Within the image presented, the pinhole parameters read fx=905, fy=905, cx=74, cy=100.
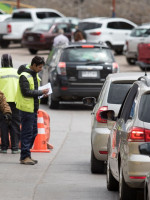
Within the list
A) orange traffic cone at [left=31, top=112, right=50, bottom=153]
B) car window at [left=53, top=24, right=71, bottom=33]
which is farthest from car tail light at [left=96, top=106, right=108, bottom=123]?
car window at [left=53, top=24, right=71, bottom=33]

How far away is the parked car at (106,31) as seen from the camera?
4225 centimetres

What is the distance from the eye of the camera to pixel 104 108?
12.4 meters

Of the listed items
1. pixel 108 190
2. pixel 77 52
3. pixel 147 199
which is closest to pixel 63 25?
pixel 77 52

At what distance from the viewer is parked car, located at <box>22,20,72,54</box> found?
42.6 m

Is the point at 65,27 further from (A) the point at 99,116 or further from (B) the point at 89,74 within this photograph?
(A) the point at 99,116

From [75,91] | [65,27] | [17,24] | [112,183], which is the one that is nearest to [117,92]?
[112,183]

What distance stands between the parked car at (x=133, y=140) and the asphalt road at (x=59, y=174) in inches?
45.5

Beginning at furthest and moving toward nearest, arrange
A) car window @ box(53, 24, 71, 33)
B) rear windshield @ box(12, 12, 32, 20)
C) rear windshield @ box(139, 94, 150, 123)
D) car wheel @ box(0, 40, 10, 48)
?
1. rear windshield @ box(12, 12, 32, 20)
2. car wheel @ box(0, 40, 10, 48)
3. car window @ box(53, 24, 71, 33)
4. rear windshield @ box(139, 94, 150, 123)

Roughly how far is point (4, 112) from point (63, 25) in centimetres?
2987

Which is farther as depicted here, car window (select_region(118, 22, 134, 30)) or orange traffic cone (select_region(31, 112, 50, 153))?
car window (select_region(118, 22, 134, 30))

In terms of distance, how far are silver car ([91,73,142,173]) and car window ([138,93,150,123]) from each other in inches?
133

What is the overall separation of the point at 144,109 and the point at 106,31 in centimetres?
3397

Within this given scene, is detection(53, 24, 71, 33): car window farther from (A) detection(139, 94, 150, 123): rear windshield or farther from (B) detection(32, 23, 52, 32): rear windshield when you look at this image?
(A) detection(139, 94, 150, 123): rear windshield

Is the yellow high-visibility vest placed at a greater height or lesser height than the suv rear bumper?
greater
